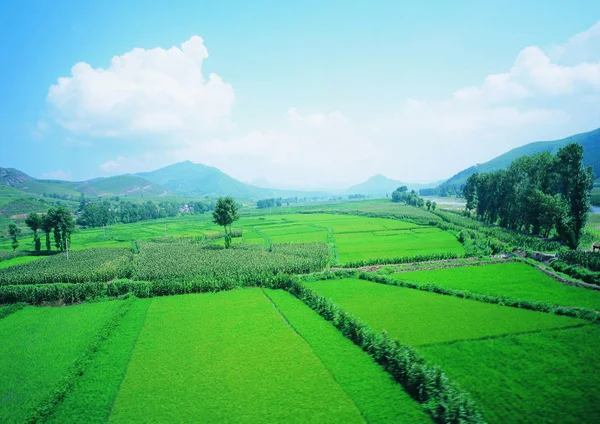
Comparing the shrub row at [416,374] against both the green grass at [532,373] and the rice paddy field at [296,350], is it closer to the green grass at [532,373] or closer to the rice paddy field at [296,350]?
the rice paddy field at [296,350]

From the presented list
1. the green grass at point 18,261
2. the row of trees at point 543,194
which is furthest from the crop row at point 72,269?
the row of trees at point 543,194

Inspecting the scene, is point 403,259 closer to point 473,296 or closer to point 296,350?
point 473,296

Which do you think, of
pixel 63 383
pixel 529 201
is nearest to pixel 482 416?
pixel 63 383

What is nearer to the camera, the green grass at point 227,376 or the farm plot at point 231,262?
the green grass at point 227,376

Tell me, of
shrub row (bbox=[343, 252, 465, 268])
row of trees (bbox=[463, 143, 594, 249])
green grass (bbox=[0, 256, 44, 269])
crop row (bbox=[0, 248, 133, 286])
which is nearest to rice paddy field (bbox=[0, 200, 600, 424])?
crop row (bbox=[0, 248, 133, 286])

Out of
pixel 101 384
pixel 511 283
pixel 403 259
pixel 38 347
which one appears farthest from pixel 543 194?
pixel 38 347

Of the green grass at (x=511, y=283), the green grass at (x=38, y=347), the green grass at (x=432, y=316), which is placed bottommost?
the green grass at (x=38, y=347)
